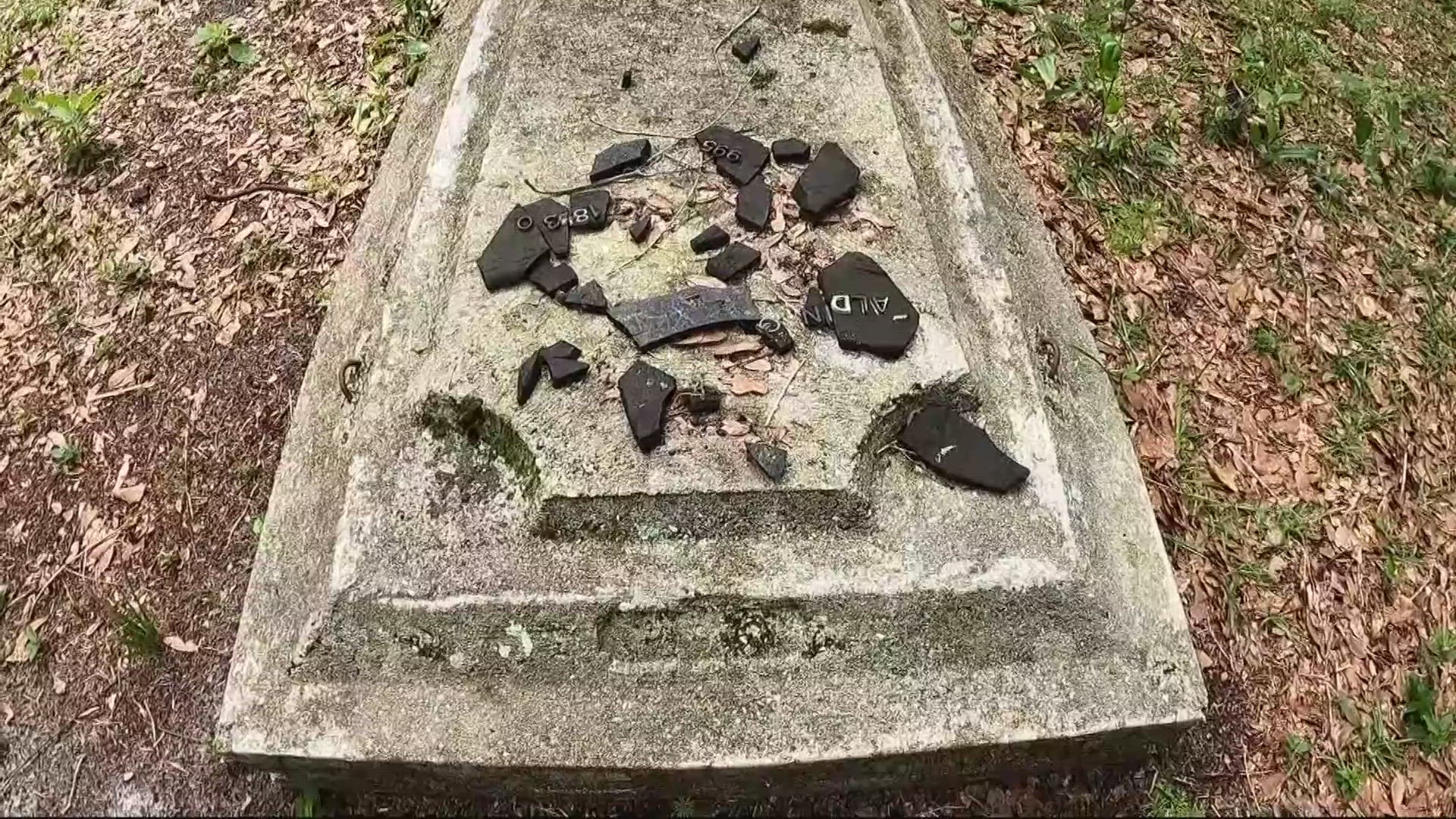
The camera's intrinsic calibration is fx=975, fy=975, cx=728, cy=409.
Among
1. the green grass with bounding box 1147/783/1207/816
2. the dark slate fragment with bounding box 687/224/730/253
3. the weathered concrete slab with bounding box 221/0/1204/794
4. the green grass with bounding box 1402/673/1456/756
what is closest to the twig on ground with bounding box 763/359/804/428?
the weathered concrete slab with bounding box 221/0/1204/794

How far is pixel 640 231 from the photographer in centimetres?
267

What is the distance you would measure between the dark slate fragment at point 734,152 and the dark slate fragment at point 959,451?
0.89m

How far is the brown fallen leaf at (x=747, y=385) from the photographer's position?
7.87 ft

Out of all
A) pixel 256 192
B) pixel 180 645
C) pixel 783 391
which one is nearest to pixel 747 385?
pixel 783 391

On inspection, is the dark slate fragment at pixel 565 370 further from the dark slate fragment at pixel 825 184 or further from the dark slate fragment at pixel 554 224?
the dark slate fragment at pixel 825 184

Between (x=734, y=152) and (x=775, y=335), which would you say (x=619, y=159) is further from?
(x=775, y=335)

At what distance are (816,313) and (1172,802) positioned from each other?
5.16 ft

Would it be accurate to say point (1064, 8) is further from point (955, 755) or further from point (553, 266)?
point (955, 755)

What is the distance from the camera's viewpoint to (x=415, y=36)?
165 inches

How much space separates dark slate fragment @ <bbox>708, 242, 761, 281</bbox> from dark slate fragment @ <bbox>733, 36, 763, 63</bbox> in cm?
83

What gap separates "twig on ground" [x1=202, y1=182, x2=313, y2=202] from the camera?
3.81 m

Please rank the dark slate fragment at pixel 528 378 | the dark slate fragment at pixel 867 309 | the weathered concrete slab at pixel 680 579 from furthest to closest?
the dark slate fragment at pixel 867 309, the dark slate fragment at pixel 528 378, the weathered concrete slab at pixel 680 579

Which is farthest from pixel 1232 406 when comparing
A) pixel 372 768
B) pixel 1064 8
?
pixel 372 768

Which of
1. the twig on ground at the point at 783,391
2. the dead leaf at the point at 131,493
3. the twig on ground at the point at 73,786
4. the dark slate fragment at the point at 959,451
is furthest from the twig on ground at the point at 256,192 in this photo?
Answer: the dark slate fragment at the point at 959,451
